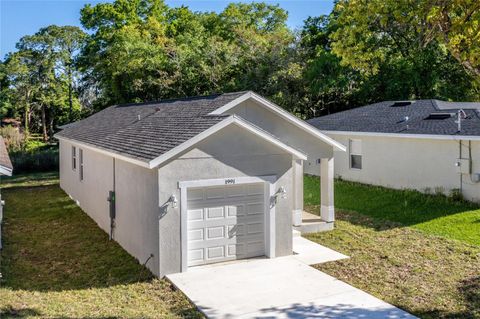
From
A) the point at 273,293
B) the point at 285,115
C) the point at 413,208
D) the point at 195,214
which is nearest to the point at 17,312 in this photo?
the point at 195,214

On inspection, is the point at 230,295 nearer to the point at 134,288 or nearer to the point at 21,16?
the point at 134,288

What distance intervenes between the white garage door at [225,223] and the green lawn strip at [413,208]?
587 cm

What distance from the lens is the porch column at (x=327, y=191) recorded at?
14.3 metres

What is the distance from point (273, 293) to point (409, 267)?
12.3ft

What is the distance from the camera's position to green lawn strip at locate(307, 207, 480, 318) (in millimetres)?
8641

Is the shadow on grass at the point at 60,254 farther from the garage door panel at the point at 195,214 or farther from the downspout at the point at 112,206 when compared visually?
the garage door panel at the point at 195,214

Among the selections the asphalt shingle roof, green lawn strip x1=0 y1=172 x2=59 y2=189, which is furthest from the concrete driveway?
green lawn strip x1=0 y1=172 x2=59 y2=189

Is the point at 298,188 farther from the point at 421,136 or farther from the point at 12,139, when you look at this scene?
the point at 12,139

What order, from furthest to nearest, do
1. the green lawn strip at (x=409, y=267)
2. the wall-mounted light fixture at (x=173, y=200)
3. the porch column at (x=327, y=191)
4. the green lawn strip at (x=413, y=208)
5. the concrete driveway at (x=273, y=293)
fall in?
the porch column at (x=327, y=191)
the green lawn strip at (x=413, y=208)
the wall-mounted light fixture at (x=173, y=200)
the green lawn strip at (x=409, y=267)
the concrete driveway at (x=273, y=293)

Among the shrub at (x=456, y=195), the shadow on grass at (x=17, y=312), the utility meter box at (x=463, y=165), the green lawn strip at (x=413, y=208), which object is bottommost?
the shadow on grass at (x=17, y=312)

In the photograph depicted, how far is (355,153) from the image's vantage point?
2217 centimetres

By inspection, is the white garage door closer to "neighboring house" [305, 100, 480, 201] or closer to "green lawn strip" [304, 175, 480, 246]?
"green lawn strip" [304, 175, 480, 246]

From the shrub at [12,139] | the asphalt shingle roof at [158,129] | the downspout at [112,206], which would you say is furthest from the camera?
the shrub at [12,139]

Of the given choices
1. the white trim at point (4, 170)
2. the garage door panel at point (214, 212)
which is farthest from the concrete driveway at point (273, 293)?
the white trim at point (4, 170)
